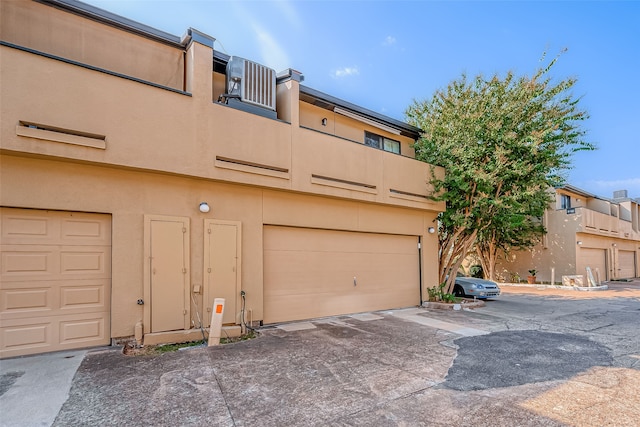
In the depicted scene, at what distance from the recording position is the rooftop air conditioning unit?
26.2 feet

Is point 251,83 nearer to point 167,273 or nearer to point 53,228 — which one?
point 167,273

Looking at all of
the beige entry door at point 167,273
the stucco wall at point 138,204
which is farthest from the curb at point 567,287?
the beige entry door at point 167,273

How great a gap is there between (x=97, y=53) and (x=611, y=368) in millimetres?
11188

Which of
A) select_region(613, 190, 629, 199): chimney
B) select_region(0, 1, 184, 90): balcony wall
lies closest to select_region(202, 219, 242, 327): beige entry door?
select_region(0, 1, 184, 90): balcony wall

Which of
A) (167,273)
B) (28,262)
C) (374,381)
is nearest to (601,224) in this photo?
(374,381)

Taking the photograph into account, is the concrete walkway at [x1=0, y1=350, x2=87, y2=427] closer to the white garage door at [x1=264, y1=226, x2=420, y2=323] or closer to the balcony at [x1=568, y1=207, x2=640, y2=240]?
the white garage door at [x1=264, y1=226, x2=420, y2=323]

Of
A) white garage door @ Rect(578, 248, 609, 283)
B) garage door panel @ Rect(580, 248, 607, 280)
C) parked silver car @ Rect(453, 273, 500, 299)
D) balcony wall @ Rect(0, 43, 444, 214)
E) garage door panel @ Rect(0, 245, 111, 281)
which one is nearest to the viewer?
balcony wall @ Rect(0, 43, 444, 214)

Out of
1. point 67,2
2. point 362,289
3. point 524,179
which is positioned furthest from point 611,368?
point 67,2

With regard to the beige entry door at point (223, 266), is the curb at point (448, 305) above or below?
below

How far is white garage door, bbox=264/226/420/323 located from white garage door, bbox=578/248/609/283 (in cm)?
1572

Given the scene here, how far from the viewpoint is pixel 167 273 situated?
6777mm

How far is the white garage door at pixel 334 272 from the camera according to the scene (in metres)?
8.58

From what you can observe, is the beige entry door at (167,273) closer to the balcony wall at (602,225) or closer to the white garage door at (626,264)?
the balcony wall at (602,225)

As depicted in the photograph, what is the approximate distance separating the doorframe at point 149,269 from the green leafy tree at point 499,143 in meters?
8.40
